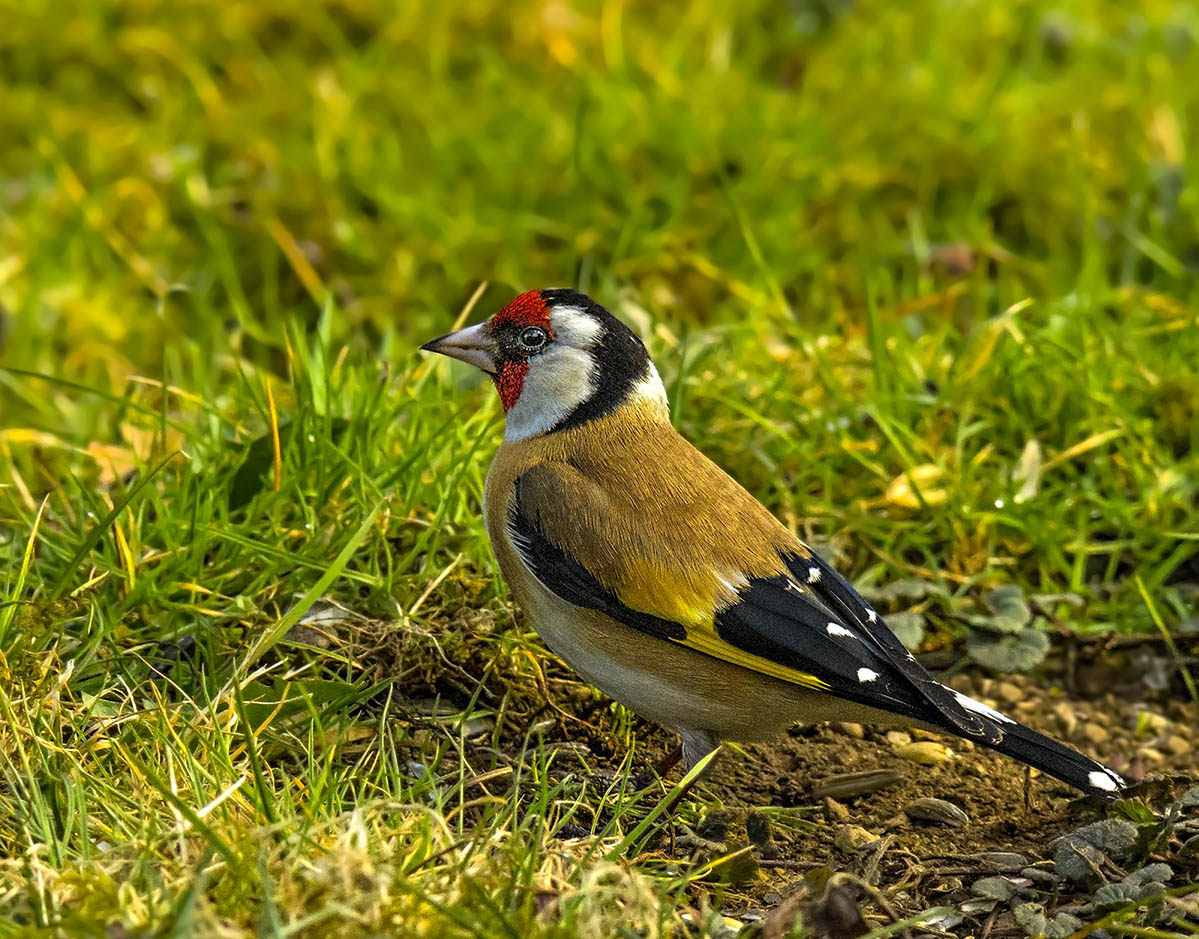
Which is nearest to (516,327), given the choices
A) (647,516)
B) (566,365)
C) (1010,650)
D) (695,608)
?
(566,365)

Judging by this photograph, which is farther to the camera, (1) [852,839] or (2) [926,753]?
(2) [926,753]

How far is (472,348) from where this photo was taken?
424 centimetres

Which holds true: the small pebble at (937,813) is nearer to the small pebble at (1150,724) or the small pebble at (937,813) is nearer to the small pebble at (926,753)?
the small pebble at (926,753)

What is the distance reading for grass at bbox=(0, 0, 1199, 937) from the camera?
10.8ft

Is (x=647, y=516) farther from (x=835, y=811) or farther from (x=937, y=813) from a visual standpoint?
(x=937, y=813)

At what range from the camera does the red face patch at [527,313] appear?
414 cm

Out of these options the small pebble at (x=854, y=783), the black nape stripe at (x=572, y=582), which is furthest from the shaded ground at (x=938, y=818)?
the black nape stripe at (x=572, y=582)

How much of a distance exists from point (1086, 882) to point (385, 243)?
4.13m

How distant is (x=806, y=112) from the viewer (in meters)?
7.02

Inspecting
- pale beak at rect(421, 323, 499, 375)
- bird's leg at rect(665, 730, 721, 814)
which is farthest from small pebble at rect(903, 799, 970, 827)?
pale beak at rect(421, 323, 499, 375)

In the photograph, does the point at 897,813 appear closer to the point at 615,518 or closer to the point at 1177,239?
the point at 615,518

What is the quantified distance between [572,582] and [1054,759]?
3.79 feet

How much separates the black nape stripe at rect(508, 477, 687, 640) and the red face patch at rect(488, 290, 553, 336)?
597 mm

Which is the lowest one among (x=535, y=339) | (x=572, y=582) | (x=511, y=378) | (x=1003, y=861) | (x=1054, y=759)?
(x=1003, y=861)
